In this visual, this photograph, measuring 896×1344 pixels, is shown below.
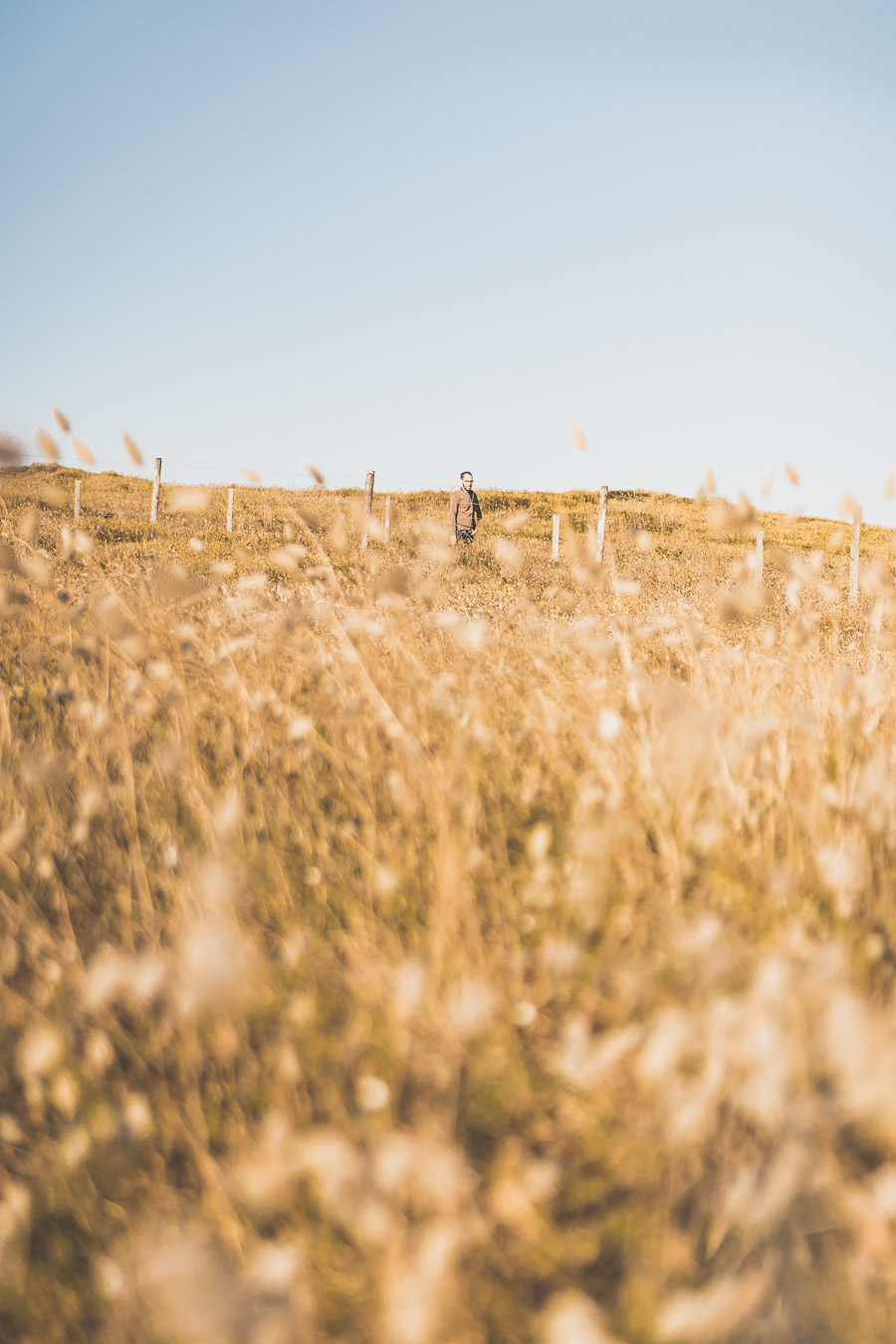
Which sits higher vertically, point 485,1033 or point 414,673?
point 414,673

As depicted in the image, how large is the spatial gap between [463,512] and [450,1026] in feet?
50.2

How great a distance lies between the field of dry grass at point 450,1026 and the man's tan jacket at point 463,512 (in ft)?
43.7

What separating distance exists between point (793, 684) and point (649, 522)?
2762 cm

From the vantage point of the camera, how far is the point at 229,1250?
124 cm

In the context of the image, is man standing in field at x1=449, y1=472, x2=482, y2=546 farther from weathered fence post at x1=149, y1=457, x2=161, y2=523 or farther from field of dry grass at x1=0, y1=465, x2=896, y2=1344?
field of dry grass at x1=0, y1=465, x2=896, y2=1344

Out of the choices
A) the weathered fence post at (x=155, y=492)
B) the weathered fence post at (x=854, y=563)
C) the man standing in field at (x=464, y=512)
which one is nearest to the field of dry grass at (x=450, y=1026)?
the weathered fence post at (x=854, y=563)

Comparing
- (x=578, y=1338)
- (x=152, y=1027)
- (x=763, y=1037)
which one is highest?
(x=763, y=1037)

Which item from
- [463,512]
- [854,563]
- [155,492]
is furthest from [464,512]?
[155,492]

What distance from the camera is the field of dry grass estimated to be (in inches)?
44.0

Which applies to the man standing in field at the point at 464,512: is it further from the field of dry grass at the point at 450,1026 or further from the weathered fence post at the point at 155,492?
the field of dry grass at the point at 450,1026

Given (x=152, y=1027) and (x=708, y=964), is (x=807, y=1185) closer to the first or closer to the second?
(x=708, y=964)

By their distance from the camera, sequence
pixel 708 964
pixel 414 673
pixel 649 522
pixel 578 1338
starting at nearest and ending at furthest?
1. pixel 578 1338
2. pixel 708 964
3. pixel 414 673
4. pixel 649 522

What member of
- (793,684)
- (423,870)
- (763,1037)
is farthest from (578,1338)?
(793,684)

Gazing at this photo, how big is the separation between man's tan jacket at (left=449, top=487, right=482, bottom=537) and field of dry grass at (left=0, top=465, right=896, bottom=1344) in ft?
43.7
